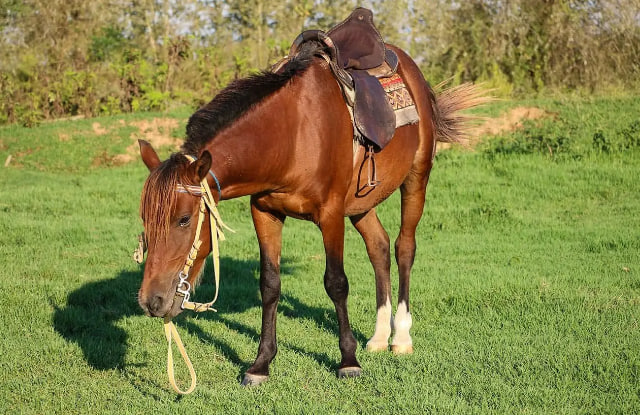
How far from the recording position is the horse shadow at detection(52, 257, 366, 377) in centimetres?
507

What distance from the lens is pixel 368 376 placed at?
15.0 ft

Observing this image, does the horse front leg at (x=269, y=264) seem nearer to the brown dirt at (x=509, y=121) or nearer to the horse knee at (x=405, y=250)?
the horse knee at (x=405, y=250)

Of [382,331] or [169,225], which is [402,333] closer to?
[382,331]

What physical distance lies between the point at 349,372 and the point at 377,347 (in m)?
0.77

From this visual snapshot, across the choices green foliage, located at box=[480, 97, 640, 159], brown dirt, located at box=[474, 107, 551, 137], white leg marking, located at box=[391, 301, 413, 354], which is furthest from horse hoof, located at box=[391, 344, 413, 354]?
brown dirt, located at box=[474, 107, 551, 137]

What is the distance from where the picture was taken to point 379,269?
562cm

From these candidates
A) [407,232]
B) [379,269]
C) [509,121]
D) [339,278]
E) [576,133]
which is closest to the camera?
[339,278]

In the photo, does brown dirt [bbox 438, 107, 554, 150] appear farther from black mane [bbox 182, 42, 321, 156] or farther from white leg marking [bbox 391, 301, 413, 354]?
black mane [bbox 182, 42, 321, 156]

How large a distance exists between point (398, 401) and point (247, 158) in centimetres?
161

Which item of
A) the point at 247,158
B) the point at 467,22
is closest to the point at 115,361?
the point at 247,158

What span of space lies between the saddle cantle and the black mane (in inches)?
15.4

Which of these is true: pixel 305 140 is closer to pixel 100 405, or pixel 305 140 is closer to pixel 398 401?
pixel 398 401

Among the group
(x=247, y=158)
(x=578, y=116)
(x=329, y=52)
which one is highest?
(x=329, y=52)

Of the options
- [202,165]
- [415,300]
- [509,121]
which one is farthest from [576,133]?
A: [202,165]
